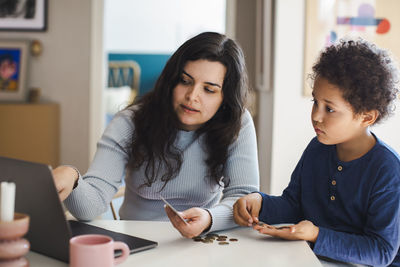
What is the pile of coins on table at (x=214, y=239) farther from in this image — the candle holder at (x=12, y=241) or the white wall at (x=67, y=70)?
the white wall at (x=67, y=70)

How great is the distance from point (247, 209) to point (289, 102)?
1937mm

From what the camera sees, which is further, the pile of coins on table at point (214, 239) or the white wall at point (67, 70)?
the white wall at point (67, 70)

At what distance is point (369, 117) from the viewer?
131cm

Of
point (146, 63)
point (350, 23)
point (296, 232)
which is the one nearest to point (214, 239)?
point (296, 232)

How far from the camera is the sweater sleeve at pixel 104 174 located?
4.35 ft

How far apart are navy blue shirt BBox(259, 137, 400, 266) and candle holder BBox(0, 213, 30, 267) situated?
65 cm

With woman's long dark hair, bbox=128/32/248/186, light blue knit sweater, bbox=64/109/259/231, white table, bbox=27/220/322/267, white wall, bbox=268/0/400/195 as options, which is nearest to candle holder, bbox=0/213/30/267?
white table, bbox=27/220/322/267

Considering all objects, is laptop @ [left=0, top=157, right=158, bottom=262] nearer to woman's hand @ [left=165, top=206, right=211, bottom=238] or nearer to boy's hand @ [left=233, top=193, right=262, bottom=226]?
woman's hand @ [left=165, top=206, right=211, bottom=238]

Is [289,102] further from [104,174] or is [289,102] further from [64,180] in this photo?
[64,180]

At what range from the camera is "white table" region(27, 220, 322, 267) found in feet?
3.28

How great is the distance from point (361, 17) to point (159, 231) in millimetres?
2393

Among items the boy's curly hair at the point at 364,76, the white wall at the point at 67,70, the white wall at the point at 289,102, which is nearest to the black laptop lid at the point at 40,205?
the boy's curly hair at the point at 364,76

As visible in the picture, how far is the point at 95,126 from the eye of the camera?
435 cm

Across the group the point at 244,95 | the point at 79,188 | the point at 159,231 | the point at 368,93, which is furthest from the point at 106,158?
the point at 368,93
